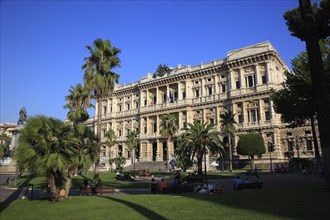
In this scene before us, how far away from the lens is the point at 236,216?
359 inches

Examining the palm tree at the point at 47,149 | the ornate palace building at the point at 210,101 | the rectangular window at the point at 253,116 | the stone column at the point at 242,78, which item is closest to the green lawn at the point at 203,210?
the palm tree at the point at 47,149

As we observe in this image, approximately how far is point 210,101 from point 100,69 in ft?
109

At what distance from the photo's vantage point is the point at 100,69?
28.9 m

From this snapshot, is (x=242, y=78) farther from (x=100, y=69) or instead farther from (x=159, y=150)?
(x=100, y=69)

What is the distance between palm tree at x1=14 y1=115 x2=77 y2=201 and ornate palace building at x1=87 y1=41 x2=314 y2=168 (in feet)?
132

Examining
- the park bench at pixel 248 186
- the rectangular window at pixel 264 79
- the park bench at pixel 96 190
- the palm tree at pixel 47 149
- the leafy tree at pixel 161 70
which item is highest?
the leafy tree at pixel 161 70

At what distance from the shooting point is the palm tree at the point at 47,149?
13127 millimetres

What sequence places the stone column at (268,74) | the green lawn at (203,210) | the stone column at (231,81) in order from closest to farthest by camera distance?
the green lawn at (203,210)
the stone column at (268,74)
the stone column at (231,81)

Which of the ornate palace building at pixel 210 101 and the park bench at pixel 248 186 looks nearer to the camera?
the park bench at pixel 248 186

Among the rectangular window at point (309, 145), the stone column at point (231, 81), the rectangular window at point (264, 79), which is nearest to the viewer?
the rectangular window at point (309, 145)

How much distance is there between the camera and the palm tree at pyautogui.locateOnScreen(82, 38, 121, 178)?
28489mm

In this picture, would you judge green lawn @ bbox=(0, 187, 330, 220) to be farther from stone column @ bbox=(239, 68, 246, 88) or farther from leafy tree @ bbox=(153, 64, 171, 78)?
leafy tree @ bbox=(153, 64, 171, 78)

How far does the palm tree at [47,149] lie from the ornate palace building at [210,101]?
1579 inches

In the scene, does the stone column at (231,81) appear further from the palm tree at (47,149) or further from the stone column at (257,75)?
the palm tree at (47,149)
